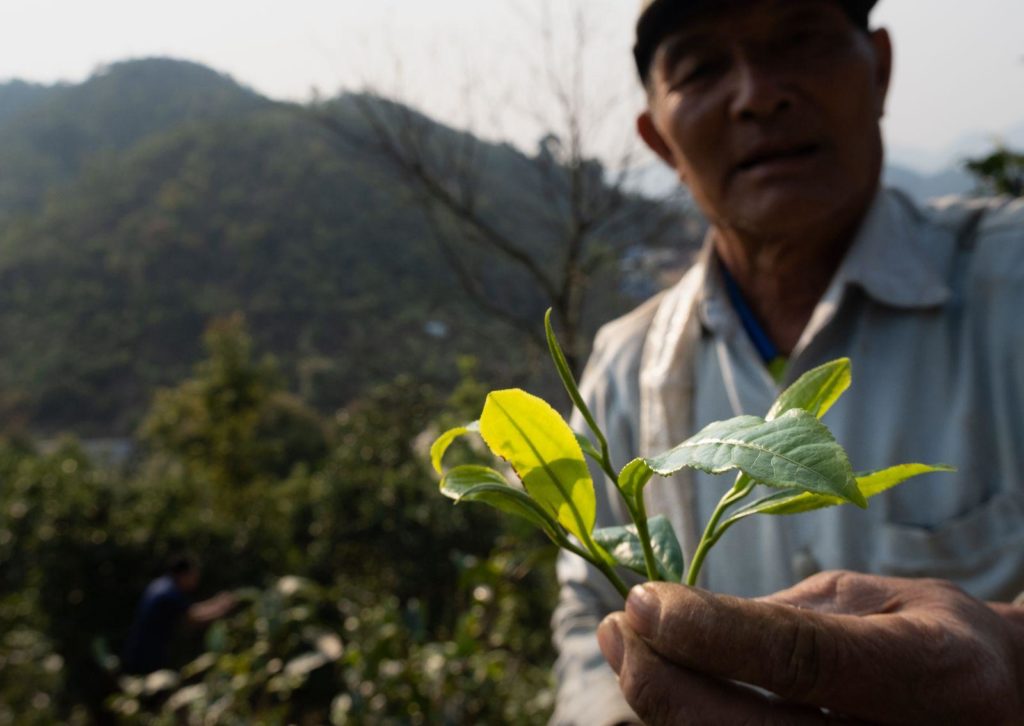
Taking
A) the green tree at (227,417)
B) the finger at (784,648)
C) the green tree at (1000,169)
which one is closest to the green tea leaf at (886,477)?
the finger at (784,648)

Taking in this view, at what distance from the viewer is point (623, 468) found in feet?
1.69

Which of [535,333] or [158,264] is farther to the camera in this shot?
[158,264]

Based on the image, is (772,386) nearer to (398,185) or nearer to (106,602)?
(398,185)

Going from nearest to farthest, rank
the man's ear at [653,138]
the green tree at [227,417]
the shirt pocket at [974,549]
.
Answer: the shirt pocket at [974,549]
the man's ear at [653,138]
the green tree at [227,417]

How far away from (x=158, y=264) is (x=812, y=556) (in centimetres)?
3464

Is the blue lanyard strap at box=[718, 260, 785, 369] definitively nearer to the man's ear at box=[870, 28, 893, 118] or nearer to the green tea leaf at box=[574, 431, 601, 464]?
the man's ear at box=[870, 28, 893, 118]

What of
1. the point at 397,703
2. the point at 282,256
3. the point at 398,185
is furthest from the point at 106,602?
the point at 282,256

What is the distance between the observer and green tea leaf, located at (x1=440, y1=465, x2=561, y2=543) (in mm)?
546

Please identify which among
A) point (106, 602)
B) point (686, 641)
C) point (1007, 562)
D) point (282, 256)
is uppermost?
point (282, 256)

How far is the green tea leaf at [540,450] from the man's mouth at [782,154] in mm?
893

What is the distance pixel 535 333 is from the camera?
4.97 m

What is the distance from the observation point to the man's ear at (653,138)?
1.62 m

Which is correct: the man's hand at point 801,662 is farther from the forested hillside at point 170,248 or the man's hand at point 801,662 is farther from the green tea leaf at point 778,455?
the forested hillside at point 170,248

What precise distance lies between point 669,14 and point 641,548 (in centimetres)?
101
